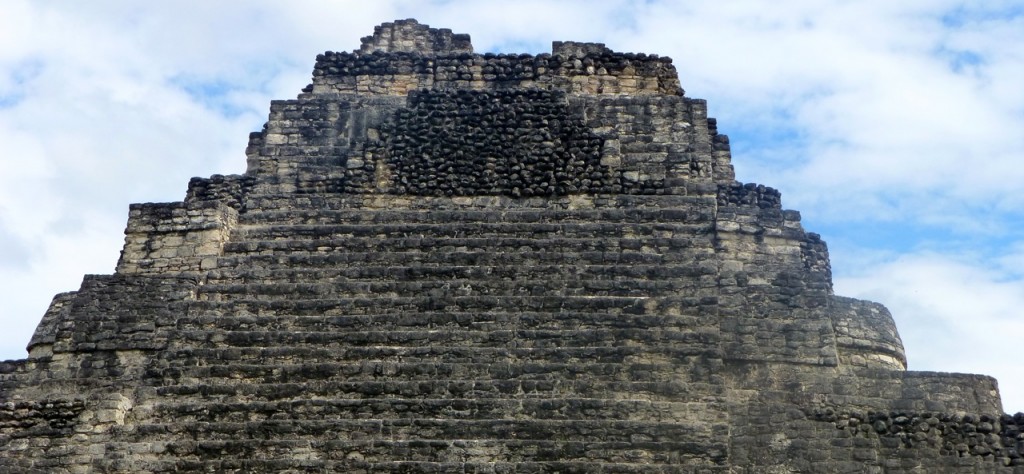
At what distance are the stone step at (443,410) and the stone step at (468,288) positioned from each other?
150 cm

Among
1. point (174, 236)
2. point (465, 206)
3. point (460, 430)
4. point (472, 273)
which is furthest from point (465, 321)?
point (174, 236)

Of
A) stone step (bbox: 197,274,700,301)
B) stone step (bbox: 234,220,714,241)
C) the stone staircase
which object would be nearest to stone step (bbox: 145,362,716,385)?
the stone staircase

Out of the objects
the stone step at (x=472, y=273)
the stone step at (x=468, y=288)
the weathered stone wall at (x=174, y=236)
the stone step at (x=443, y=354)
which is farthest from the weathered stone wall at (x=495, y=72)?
the stone step at (x=443, y=354)

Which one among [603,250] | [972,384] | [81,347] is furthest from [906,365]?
[81,347]

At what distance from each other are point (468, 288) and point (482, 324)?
58cm

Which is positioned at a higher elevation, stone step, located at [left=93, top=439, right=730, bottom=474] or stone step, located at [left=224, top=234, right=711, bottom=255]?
stone step, located at [left=224, top=234, right=711, bottom=255]

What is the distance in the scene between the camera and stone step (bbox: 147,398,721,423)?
39.8ft

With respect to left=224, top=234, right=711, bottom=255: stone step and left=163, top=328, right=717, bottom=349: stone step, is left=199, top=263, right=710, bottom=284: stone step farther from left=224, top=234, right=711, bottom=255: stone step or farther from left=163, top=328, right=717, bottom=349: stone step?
left=163, top=328, right=717, bottom=349: stone step

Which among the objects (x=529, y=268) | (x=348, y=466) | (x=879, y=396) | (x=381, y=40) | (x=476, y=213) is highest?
(x=381, y=40)

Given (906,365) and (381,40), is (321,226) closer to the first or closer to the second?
(381,40)

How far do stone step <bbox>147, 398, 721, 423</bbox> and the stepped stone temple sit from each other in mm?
25

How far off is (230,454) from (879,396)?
263 inches

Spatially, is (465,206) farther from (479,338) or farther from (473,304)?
(479,338)

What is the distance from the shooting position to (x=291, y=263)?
13945 millimetres
